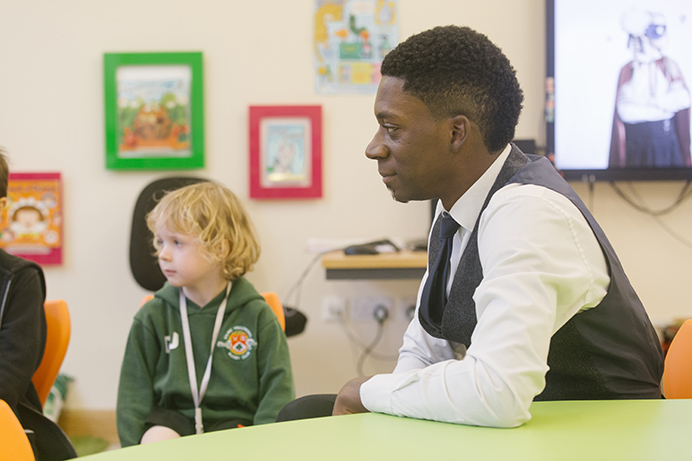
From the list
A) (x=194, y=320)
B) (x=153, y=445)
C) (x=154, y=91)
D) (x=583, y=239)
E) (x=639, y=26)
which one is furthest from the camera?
(x=154, y=91)

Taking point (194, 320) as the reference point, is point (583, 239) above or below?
above

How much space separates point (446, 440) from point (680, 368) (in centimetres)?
61

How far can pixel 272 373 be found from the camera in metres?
1.56

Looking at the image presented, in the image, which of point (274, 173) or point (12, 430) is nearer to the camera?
point (12, 430)

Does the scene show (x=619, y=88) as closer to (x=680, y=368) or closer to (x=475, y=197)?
(x=680, y=368)

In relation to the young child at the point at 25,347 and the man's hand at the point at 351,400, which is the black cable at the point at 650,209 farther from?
the young child at the point at 25,347

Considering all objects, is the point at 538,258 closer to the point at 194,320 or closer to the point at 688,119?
the point at 194,320

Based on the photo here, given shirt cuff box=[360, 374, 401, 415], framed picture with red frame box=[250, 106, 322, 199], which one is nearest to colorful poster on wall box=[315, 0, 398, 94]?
framed picture with red frame box=[250, 106, 322, 199]

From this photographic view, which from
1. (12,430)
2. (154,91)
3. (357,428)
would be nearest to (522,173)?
(357,428)

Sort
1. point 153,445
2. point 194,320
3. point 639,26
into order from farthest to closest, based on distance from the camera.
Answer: point 639,26 < point 194,320 < point 153,445

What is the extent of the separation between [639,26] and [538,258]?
2.15 meters

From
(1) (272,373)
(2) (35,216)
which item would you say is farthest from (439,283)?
(2) (35,216)

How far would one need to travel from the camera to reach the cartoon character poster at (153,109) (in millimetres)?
2652

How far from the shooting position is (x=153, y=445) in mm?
667
